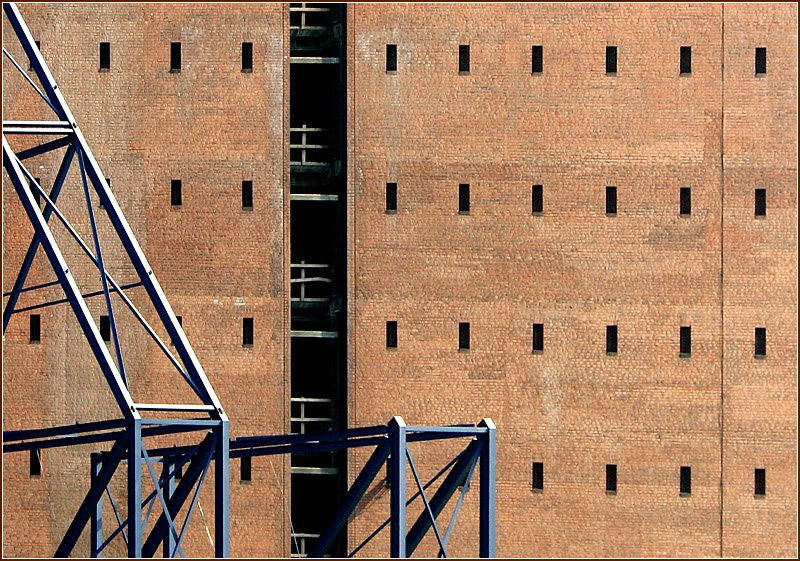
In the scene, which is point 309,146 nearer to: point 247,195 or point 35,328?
point 247,195

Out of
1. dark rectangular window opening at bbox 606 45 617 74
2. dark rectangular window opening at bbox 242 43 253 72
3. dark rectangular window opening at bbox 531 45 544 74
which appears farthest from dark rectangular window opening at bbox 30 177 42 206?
dark rectangular window opening at bbox 606 45 617 74

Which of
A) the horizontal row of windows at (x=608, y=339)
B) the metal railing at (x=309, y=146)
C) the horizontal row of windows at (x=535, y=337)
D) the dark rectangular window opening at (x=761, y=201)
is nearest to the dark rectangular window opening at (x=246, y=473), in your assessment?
the horizontal row of windows at (x=535, y=337)

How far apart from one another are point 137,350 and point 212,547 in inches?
131

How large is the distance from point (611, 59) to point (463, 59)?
2.36m

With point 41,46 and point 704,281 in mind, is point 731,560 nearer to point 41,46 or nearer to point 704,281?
point 704,281

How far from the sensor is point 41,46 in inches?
1053

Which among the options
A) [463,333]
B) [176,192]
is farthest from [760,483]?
[176,192]

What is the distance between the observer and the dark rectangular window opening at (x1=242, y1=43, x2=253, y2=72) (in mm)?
26750

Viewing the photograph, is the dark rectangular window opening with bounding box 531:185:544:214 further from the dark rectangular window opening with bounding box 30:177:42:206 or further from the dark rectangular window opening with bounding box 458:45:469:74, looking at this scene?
the dark rectangular window opening with bounding box 30:177:42:206

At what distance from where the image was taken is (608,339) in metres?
26.6

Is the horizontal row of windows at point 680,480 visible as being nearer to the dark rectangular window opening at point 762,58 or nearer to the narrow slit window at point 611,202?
the narrow slit window at point 611,202

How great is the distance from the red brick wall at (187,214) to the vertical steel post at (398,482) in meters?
8.19

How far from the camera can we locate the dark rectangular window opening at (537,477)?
2656 centimetres

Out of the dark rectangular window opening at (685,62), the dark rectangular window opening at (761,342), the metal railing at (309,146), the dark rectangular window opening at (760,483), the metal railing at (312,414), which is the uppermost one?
the dark rectangular window opening at (685,62)
